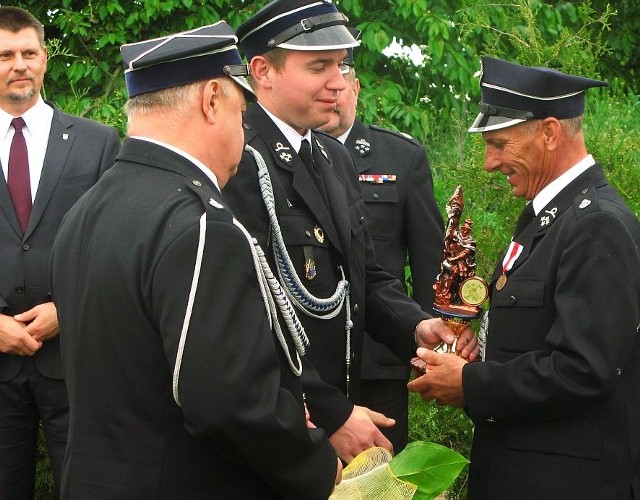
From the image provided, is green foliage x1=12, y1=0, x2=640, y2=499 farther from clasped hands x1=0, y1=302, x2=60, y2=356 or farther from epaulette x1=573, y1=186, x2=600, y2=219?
epaulette x1=573, y1=186, x2=600, y2=219

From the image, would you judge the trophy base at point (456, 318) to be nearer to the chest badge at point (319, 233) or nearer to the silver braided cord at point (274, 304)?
the chest badge at point (319, 233)

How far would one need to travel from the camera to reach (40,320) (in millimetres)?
4539

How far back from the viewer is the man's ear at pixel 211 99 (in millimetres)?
2660

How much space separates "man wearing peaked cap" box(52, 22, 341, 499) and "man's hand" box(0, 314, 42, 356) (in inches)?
71.3

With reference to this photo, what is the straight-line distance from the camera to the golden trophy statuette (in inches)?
142

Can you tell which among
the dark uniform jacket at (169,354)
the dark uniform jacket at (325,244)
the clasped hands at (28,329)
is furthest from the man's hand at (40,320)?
the dark uniform jacket at (169,354)

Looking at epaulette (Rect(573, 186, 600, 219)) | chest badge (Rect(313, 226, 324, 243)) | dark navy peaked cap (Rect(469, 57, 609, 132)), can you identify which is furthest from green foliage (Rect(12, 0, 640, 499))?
epaulette (Rect(573, 186, 600, 219))

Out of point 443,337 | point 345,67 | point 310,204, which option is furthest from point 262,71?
point 345,67

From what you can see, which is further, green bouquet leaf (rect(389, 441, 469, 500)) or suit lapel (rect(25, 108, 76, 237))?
suit lapel (rect(25, 108, 76, 237))

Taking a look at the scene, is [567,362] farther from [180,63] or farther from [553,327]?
[180,63]

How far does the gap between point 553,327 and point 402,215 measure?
212cm

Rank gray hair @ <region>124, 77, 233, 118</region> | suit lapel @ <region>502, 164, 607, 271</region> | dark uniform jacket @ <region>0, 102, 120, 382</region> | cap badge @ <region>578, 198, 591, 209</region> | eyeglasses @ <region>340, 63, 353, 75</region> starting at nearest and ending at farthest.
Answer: gray hair @ <region>124, 77, 233, 118</region>
cap badge @ <region>578, 198, 591, 209</region>
suit lapel @ <region>502, 164, 607, 271</region>
dark uniform jacket @ <region>0, 102, 120, 382</region>
eyeglasses @ <region>340, 63, 353, 75</region>

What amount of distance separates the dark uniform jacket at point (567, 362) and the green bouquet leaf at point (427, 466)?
25 centimetres

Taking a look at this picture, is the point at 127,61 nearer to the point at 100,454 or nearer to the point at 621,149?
the point at 100,454
